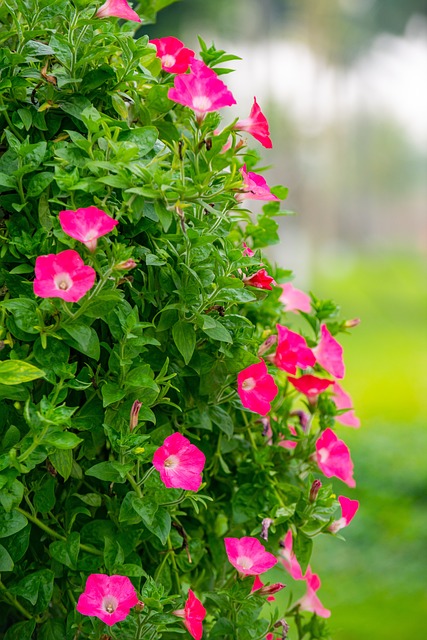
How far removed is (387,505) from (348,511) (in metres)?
3.63

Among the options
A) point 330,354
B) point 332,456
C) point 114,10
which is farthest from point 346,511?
point 114,10

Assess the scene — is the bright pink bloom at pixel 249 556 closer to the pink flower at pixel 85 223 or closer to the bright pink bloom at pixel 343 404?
the bright pink bloom at pixel 343 404

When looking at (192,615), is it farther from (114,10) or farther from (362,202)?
(362,202)

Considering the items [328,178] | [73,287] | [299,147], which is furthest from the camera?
[328,178]

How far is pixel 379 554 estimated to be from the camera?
12.8 ft

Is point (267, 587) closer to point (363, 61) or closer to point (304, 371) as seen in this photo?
point (304, 371)

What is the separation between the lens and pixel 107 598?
83 centimetres

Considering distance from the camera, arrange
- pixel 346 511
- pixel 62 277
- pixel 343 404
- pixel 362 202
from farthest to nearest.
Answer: pixel 362 202 < pixel 343 404 < pixel 346 511 < pixel 62 277

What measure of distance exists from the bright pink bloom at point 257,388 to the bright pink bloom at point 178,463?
3.2 inches

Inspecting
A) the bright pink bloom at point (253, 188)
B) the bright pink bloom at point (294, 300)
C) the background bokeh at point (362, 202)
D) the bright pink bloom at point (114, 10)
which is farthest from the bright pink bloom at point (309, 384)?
the background bokeh at point (362, 202)

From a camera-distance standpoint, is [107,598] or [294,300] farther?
[294,300]

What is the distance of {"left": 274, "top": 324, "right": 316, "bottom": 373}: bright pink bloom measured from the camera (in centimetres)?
97

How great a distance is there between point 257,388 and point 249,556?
184mm

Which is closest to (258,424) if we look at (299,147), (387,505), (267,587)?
(267,587)
